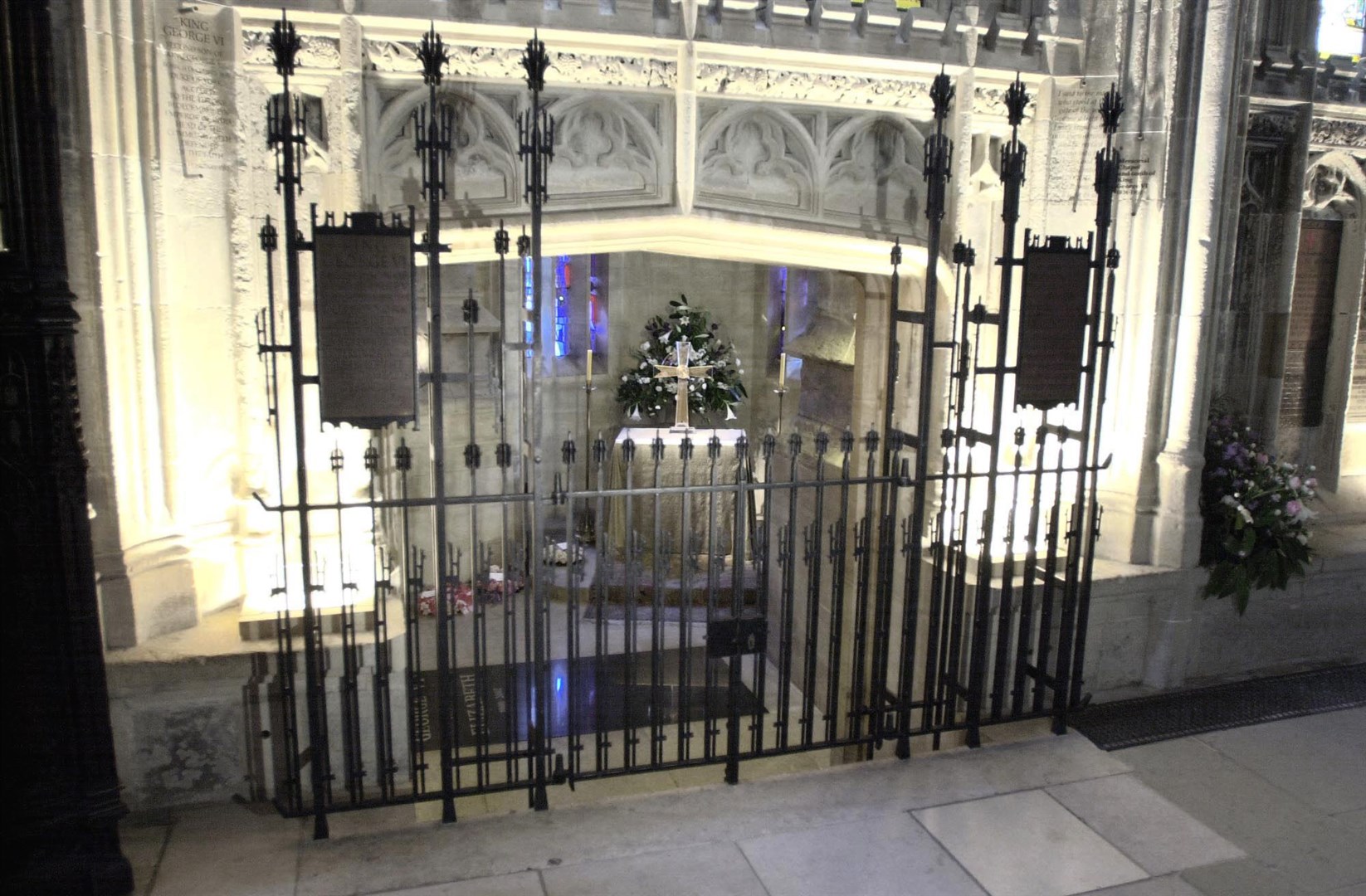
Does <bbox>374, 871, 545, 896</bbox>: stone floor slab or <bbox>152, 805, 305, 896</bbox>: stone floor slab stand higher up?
<bbox>374, 871, 545, 896</bbox>: stone floor slab

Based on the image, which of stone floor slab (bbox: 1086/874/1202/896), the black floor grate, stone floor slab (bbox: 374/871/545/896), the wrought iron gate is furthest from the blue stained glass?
stone floor slab (bbox: 1086/874/1202/896)

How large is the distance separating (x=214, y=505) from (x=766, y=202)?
91.7 inches

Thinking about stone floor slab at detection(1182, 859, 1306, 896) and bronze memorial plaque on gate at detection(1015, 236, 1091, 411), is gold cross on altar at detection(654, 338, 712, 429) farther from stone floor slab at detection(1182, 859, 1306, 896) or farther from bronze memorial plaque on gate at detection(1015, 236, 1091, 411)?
stone floor slab at detection(1182, 859, 1306, 896)

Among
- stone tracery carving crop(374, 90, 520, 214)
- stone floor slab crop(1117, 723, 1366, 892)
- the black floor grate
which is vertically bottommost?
stone floor slab crop(1117, 723, 1366, 892)

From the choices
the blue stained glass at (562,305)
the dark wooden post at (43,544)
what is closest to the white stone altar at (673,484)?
the blue stained glass at (562,305)

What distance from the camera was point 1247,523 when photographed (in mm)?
4227

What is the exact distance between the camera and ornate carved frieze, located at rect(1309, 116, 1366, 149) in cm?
461

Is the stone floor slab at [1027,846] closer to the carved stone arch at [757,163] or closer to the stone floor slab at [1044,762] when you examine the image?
the stone floor slab at [1044,762]

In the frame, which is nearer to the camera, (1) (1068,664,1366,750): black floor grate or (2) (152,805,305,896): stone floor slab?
(2) (152,805,305,896): stone floor slab

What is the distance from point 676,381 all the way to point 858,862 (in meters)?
4.81

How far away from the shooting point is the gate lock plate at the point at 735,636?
10.6ft

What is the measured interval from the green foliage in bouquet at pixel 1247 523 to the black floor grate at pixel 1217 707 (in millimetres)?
381

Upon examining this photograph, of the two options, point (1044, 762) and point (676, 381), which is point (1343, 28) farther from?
point (676, 381)

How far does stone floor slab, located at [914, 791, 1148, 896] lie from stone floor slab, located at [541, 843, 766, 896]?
67 centimetres
